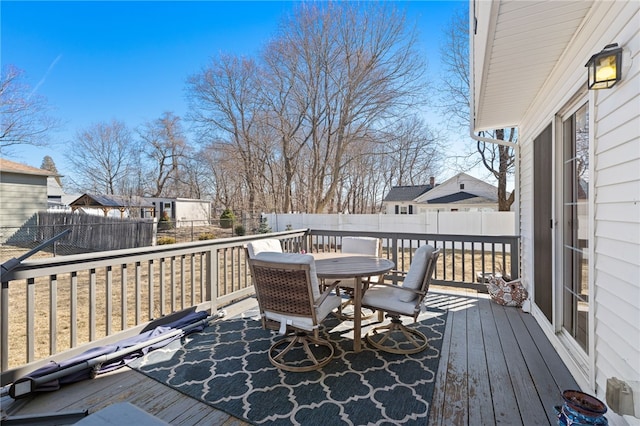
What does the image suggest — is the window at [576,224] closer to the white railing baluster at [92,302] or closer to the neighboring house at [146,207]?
the white railing baluster at [92,302]

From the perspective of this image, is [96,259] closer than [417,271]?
Yes

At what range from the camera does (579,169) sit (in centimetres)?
248

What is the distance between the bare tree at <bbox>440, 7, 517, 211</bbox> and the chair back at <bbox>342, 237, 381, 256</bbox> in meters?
8.23

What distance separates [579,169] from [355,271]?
2034 mm

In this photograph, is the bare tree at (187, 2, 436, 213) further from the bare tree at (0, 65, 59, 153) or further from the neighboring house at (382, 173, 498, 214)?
the bare tree at (0, 65, 59, 153)

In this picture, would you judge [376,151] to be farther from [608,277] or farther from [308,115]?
[608,277]

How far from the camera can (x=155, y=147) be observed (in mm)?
22750

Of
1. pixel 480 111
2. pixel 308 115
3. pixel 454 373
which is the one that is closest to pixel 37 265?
pixel 454 373

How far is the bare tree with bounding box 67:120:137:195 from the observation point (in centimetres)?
2020

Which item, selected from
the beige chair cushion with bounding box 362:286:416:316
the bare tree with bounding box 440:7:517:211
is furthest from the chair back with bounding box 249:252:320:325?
the bare tree with bounding box 440:7:517:211

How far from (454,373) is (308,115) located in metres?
13.0

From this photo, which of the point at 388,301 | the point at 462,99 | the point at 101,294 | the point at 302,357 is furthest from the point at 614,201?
the point at 462,99

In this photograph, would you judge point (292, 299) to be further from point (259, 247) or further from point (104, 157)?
point (104, 157)

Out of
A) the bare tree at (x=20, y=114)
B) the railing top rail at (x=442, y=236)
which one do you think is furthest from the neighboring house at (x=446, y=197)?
the bare tree at (x=20, y=114)
